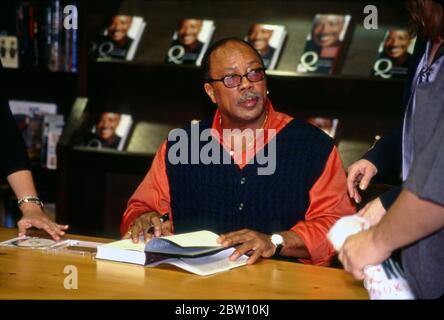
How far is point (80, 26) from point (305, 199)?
5.86ft

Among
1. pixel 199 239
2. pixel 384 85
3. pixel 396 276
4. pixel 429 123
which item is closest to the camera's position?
pixel 429 123

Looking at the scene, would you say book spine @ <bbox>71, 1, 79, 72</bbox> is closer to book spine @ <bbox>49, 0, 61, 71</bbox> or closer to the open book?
book spine @ <bbox>49, 0, 61, 71</bbox>

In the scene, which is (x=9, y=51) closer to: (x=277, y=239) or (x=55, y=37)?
(x=55, y=37)

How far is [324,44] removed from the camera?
142 inches

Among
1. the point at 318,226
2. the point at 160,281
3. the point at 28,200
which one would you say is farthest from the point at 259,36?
the point at 160,281

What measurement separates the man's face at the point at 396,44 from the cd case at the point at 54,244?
5.99 ft

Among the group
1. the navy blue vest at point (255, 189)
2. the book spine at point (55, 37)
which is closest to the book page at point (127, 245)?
the navy blue vest at point (255, 189)

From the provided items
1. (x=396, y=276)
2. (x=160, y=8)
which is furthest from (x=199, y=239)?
(x=160, y=8)

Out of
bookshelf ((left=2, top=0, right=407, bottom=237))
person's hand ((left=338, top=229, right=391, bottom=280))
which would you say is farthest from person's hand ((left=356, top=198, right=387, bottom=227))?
bookshelf ((left=2, top=0, right=407, bottom=237))

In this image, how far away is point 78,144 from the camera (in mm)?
3920

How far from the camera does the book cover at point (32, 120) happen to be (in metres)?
4.14

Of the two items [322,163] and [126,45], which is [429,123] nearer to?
[322,163]

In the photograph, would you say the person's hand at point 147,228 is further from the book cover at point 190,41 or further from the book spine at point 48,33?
the book spine at point 48,33

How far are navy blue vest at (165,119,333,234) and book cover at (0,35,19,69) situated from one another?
1813 mm
